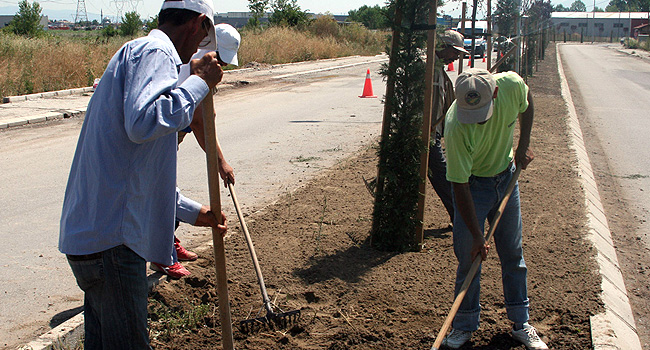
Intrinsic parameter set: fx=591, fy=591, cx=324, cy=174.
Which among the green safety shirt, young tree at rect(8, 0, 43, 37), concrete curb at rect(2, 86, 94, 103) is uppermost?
Result: young tree at rect(8, 0, 43, 37)

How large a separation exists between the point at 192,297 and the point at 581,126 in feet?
33.6

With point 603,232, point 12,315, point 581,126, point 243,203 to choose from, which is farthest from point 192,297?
point 581,126

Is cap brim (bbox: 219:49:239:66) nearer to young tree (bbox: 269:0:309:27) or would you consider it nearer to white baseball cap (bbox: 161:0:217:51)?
white baseball cap (bbox: 161:0:217:51)

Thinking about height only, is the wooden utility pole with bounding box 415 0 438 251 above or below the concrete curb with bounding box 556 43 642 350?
above

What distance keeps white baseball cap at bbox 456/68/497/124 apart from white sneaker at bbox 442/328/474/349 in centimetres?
125

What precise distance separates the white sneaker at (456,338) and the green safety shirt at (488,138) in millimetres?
912

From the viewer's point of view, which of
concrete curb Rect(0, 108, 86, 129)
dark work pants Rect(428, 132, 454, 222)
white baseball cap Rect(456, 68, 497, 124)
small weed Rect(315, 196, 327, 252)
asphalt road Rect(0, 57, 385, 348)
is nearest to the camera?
white baseball cap Rect(456, 68, 497, 124)

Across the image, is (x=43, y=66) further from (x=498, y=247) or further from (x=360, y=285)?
(x=498, y=247)

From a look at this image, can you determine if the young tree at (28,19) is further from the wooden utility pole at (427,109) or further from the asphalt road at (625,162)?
the wooden utility pole at (427,109)

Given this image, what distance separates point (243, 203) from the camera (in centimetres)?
633

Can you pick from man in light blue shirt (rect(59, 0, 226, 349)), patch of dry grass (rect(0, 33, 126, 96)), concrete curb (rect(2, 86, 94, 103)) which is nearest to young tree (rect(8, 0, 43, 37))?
patch of dry grass (rect(0, 33, 126, 96))

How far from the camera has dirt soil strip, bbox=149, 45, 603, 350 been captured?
11.3 ft

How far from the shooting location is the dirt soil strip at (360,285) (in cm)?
346

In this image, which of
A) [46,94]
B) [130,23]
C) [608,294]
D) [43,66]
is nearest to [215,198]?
[608,294]
